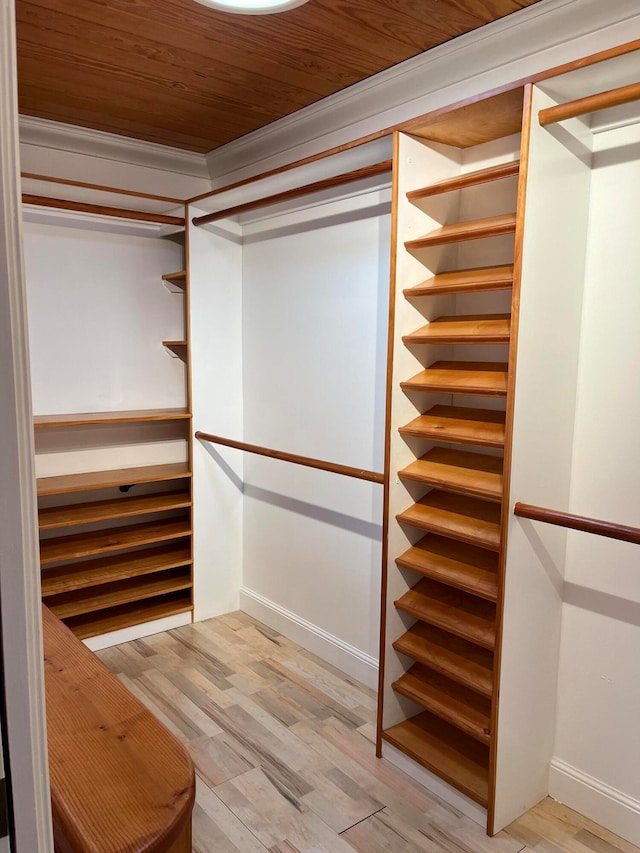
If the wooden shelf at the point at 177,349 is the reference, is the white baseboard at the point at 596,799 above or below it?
below

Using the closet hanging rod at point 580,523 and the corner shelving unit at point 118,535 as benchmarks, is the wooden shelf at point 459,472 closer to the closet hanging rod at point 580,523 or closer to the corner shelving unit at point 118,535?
the closet hanging rod at point 580,523

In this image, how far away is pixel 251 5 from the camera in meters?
1.66

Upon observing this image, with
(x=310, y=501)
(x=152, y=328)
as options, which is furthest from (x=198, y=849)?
(x=152, y=328)

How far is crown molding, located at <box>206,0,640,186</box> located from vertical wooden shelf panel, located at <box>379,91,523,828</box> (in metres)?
0.18

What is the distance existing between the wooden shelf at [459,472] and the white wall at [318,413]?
0.43m

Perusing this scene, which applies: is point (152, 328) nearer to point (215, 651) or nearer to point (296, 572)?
point (296, 572)

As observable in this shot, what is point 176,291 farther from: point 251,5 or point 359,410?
point 251,5

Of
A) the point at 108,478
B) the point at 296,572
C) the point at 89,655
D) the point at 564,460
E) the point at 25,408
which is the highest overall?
the point at 25,408

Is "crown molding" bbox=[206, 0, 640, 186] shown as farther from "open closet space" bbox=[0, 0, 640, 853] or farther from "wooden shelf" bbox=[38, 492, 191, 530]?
"wooden shelf" bbox=[38, 492, 191, 530]

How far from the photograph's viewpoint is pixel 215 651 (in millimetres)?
3080

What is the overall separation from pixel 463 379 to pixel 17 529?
1611 millimetres

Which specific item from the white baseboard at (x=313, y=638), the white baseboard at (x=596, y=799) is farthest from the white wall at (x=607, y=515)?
the white baseboard at (x=313, y=638)

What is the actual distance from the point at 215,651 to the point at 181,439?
3.76ft

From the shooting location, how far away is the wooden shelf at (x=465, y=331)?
1857 mm
